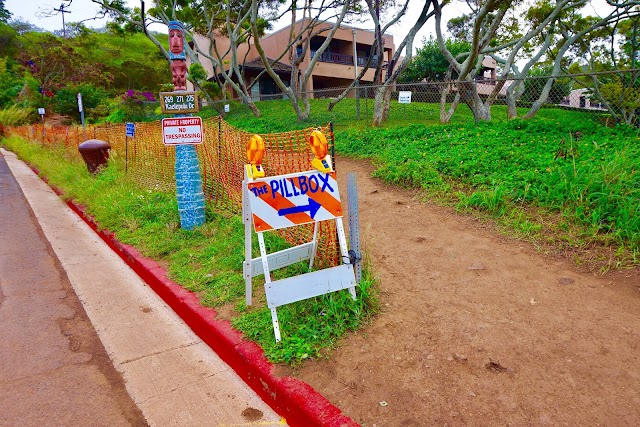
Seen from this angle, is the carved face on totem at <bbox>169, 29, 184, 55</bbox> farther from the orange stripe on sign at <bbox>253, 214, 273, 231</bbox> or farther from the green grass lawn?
the orange stripe on sign at <bbox>253, 214, 273, 231</bbox>

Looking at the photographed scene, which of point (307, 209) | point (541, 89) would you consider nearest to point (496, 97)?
point (541, 89)

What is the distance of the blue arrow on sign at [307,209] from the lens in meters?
3.28

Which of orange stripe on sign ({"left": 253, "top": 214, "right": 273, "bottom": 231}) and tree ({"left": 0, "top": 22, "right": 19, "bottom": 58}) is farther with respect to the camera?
tree ({"left": 0, "top": 22, "right": 19, "bottom": 58})

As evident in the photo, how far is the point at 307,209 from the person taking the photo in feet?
10.9

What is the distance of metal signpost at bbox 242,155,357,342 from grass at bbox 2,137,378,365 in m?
0.17

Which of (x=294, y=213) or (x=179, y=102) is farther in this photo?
(x=179, y=102)

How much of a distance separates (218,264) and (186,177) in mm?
1650

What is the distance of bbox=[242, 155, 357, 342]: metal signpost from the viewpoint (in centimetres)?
317

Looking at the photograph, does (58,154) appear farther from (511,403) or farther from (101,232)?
(511,403)

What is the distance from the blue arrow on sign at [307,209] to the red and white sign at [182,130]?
2671 millimetres

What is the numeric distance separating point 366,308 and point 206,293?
1539 millimetres

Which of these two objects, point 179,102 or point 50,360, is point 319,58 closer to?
point 179,102

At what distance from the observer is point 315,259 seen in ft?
13.0

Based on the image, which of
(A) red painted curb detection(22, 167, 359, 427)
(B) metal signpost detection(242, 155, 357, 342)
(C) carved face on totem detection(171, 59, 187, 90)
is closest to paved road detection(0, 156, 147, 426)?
(A) red painted curb detection(22, 167, 359, 427)
